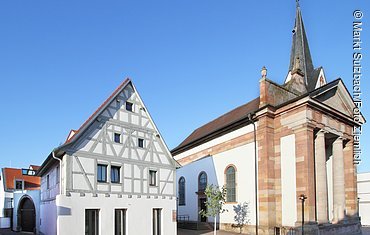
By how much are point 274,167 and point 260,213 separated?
3.43 metres

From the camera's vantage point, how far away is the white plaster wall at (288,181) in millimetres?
23625

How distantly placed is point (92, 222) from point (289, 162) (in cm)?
1405

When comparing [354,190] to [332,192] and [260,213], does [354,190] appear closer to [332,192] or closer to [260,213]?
[332,192]

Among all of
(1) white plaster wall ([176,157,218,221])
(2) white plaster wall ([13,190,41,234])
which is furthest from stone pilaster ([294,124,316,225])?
(2) white plaster wall ([13,190,41,234])

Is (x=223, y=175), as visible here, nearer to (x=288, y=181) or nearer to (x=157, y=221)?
(x=288, y=181)

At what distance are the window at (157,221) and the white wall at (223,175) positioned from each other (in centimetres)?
800

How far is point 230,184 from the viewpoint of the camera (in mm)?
28891

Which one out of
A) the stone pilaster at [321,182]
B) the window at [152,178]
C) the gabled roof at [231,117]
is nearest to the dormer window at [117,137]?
the window at [152,178]

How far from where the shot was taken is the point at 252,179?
2625 cm

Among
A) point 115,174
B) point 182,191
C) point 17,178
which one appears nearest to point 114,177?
point 115,174

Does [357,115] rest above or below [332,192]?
above

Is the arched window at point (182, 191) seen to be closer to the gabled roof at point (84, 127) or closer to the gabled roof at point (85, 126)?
the gabled roof at point (84, 127)

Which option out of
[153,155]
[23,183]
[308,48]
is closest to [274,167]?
[153,155]

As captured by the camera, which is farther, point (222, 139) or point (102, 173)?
point (222, 139)
